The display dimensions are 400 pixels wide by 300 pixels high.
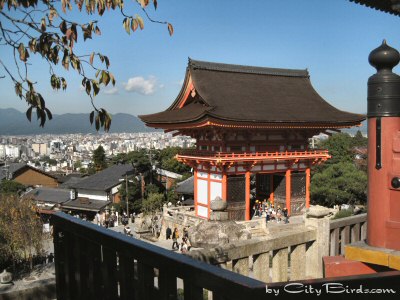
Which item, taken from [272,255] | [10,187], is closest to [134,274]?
[272,255]

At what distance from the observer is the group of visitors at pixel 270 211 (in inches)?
806

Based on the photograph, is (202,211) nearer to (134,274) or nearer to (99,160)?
(134,274)

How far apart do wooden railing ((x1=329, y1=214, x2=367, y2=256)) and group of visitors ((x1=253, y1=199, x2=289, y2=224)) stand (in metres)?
14.4

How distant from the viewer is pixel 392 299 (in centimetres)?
129

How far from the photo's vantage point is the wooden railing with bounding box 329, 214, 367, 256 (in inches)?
209

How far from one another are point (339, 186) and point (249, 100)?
28.7ft

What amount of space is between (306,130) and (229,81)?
5.02m

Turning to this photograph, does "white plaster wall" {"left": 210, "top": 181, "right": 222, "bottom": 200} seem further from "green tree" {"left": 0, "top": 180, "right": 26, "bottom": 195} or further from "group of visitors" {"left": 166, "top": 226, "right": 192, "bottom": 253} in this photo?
"green tree" {"left": 0, "top": 180, "right": 26, "bottom": 195}

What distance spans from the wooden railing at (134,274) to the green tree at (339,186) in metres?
23.3

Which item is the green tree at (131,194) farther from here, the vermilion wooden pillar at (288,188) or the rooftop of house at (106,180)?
the vermilion wooden pillar at (288,188)

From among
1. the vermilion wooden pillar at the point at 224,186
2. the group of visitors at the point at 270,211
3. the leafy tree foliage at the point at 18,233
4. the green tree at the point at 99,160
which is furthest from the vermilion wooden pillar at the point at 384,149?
the green tree at the point at 99,160

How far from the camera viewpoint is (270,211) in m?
21.2

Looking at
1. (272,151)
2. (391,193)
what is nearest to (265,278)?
(391,193)

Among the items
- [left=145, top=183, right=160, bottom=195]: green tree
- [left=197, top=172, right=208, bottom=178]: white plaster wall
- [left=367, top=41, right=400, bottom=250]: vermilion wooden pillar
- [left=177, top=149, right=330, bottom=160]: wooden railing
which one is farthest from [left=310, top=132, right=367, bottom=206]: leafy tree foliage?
[left=367, top=41, right=400, bottom=250]: vermilion wooden pillar
